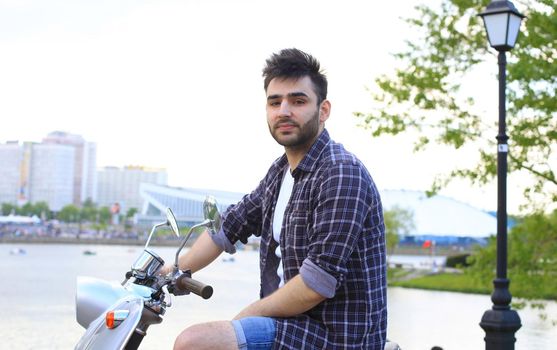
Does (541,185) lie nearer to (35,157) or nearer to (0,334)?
(0,334)

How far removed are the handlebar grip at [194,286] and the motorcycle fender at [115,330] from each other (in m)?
0.15

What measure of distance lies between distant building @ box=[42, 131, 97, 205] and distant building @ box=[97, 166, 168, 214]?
11.0m

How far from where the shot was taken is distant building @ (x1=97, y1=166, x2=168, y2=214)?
178375mm

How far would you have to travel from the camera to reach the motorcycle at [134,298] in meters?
2.40

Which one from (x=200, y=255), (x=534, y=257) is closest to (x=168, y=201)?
(x=534, y=257)

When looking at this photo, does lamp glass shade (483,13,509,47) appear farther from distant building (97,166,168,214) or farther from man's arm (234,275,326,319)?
distant building (97,166,168,214)

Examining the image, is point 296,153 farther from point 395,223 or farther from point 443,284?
point 395,223

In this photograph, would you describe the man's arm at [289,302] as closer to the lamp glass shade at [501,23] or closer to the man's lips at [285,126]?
the man's lips at [285,126]

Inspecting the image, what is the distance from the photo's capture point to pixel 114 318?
2406mm

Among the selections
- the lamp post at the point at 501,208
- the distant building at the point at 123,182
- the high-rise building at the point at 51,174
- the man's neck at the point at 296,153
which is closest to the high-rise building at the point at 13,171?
the high-rise building at the point at 51,174

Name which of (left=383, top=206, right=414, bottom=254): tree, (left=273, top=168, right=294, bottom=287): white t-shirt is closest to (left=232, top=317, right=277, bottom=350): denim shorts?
(left=273, top=168, right=294, bottom=287): white t-shirt

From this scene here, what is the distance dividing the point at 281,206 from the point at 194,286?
1.21 feet

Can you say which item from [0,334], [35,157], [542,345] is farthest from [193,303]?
[35,157]

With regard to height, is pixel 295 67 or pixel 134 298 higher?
pixel 295 67
